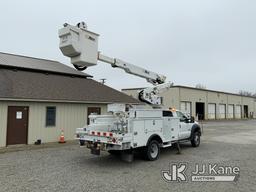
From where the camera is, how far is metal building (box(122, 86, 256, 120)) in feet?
116

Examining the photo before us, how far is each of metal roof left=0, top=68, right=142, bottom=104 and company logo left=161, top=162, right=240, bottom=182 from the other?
8.18 m

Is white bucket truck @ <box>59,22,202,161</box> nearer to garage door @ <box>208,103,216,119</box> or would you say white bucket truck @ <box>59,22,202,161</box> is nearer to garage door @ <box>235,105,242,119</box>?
garage door @ <box>208,103,216,119</box>

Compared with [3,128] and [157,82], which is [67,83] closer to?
[3,128]

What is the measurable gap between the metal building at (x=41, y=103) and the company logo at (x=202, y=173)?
314 inches

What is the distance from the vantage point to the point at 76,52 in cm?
659

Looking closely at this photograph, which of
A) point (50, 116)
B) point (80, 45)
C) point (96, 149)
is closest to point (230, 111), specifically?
point (50, 116)

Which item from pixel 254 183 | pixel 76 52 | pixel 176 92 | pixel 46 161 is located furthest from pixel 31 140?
pixel 176 92

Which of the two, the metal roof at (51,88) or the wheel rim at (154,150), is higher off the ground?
the metal roof at (51,88)

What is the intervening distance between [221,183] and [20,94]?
10260 mm

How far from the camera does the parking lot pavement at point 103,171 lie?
227 inches

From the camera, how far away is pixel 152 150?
8555 millimetres

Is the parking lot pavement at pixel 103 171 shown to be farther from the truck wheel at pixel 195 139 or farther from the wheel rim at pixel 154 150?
the truck wheel at pixel 195 139

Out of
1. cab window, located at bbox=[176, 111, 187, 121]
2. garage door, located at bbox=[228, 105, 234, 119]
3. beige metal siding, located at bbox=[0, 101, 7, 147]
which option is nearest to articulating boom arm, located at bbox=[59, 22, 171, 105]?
cab window, located at bbox=[176, 111, 187, 121]

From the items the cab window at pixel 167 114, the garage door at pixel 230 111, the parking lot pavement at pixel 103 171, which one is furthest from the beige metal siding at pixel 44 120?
the garage door at pixel 230 111
